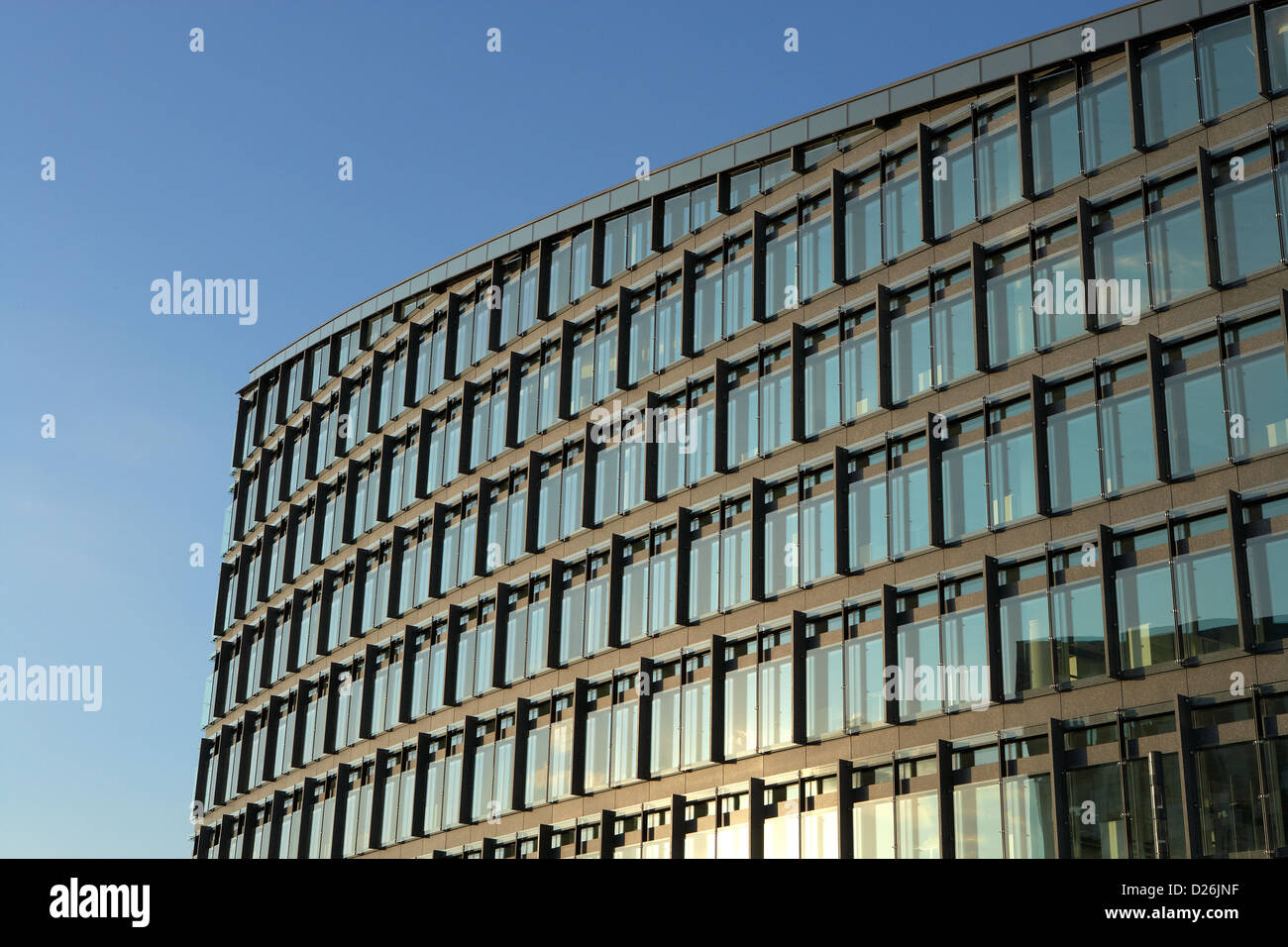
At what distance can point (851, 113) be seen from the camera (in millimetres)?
44656

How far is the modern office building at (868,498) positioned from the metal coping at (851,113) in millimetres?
116

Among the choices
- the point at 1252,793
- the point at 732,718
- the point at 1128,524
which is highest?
the point at 1128,524

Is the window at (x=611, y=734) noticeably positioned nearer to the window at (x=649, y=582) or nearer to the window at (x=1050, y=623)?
Answer: the window at (x=649, y=582)

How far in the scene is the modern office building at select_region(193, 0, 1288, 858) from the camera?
34062 mm

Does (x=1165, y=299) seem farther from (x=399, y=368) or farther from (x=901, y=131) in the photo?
(x=399, y=368)

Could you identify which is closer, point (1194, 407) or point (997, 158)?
point (1194, 407)

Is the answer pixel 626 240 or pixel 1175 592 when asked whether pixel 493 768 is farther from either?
pixel 1175 592

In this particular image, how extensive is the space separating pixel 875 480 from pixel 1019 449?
15.1ft

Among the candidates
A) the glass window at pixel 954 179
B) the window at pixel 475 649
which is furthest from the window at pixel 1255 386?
the window at pixel 475 649

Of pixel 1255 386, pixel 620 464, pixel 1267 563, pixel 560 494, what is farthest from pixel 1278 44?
pixel 560 494

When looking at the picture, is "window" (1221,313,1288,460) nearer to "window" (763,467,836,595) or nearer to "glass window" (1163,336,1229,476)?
"glass window" (1163,336,1229,476)

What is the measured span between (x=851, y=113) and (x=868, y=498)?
1177 centimetres
